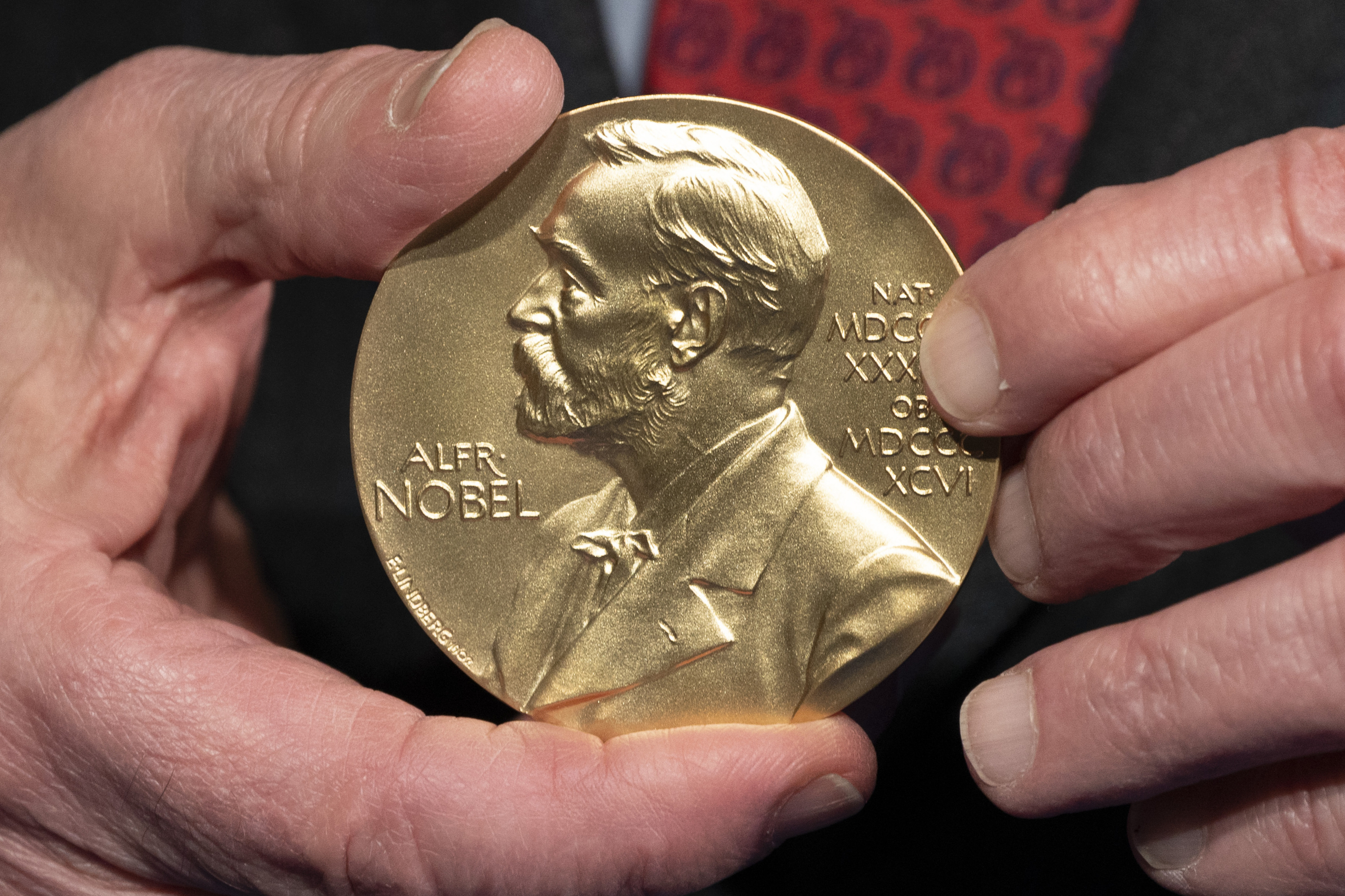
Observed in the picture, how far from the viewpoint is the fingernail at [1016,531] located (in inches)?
51.3

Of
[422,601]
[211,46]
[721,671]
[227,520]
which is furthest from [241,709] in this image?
[211,46]

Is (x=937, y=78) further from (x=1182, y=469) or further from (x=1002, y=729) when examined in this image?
(x=1002, y=729)

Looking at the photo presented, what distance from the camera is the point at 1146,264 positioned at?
3.68 feet

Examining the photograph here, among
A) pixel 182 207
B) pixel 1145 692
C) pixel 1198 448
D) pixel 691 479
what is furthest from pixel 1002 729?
pixel 182 207

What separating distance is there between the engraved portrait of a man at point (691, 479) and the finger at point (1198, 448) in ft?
0.69

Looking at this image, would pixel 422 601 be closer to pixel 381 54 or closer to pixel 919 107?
pixel 381 54

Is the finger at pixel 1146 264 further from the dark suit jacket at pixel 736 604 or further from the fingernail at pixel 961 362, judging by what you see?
the dark suit jacket at pixel 736 604

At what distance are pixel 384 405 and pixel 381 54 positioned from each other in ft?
1.66

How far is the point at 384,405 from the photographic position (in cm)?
132

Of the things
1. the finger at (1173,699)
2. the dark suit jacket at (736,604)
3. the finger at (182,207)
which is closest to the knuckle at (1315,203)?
the finger at (1173,699)

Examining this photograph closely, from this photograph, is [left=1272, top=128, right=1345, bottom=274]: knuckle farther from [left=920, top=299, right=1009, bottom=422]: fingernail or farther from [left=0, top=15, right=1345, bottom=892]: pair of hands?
[left=920, top=299, right=1009, bottom=422]: fingernail

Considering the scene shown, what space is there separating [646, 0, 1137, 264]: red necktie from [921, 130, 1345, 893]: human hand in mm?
749

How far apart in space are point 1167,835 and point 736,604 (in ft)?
2.49

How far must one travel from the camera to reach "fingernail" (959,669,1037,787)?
125 centimetres
